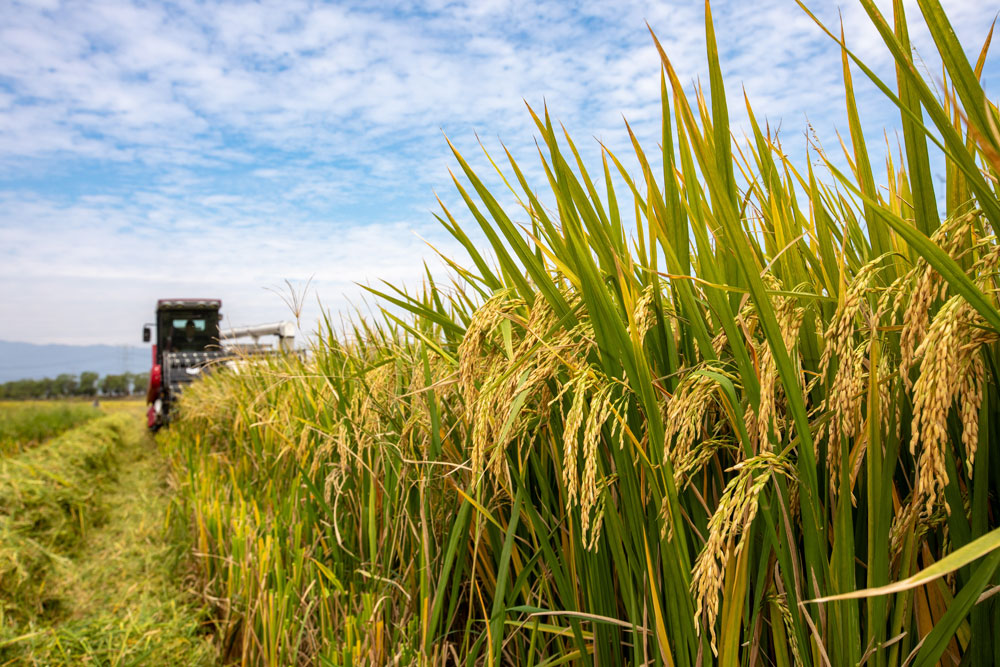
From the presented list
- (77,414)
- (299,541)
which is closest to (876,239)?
(299,541)

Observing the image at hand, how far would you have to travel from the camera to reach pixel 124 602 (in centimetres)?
365

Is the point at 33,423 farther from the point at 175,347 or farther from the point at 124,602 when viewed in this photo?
the point at 124,602

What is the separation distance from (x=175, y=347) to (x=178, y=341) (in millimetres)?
227

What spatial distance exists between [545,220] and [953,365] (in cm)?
74

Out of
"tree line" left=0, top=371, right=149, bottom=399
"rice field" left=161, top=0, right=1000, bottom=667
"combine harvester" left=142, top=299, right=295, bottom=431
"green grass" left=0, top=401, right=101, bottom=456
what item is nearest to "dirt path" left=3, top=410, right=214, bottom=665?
"rice field" left=161, top=0, right=1000, bottom=667

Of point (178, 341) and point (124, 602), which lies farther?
point (178, 341)

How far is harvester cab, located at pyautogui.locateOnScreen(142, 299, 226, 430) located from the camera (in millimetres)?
12867

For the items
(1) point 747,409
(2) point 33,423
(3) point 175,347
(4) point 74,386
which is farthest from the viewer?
(4) point 74,386

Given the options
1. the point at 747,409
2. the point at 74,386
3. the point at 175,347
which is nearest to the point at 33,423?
the point at 175,347

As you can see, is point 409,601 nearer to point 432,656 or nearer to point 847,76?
point 432,656

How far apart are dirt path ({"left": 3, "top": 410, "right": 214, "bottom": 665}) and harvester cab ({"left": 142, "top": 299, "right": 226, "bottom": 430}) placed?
6650 millimetres

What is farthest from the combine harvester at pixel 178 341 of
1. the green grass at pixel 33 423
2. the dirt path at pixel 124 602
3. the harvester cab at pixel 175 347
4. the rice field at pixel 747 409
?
the rice field at pixel 747 409

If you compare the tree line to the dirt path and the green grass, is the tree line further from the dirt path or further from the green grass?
the dirt path

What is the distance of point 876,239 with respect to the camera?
99 centimetres
